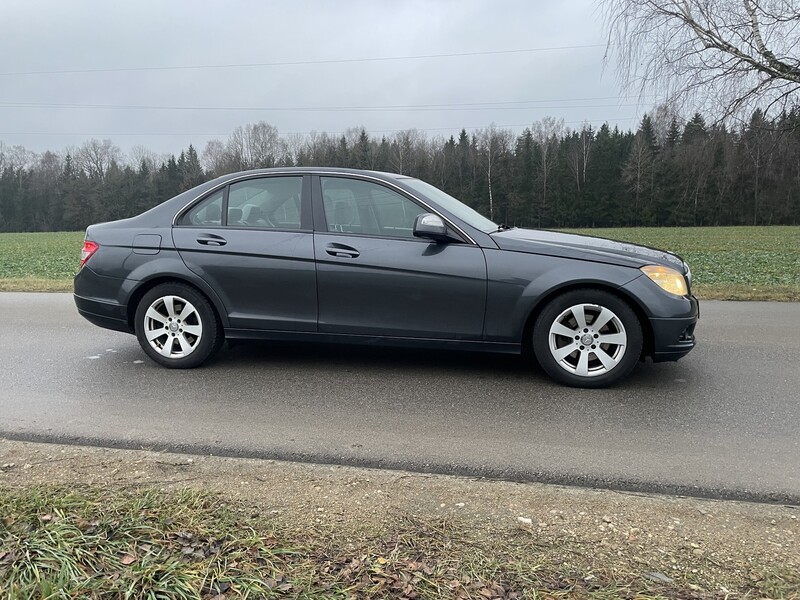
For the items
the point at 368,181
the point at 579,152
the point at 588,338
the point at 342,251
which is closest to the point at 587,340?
the point at 588,338

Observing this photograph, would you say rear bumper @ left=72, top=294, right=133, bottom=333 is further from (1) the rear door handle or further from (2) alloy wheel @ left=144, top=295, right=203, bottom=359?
(1) the rear door handle

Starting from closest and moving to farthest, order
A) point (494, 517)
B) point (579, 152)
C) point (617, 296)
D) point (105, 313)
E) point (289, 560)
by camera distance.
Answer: point (289, 560) → point (494, 517) → point (617, 296) → point (105, 313) → point (579, 152)

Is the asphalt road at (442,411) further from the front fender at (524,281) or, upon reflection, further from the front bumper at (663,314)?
the front fender at (524,281)

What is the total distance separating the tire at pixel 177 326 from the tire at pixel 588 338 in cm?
262

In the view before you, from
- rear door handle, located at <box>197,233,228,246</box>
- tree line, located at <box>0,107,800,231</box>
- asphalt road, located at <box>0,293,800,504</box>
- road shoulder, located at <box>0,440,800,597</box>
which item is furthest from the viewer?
tree line, located at <box>0,107,800,231</box>

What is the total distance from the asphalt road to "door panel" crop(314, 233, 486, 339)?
1.45 ft

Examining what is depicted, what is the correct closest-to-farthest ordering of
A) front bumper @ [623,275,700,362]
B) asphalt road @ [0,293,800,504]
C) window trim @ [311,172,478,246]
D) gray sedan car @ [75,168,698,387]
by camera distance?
asphalt road @ [0,293,800,504], front bumper @ [623,275,700,362], gray sedan car @ [75,168,698,387], window trim @ [311,172,478,246]

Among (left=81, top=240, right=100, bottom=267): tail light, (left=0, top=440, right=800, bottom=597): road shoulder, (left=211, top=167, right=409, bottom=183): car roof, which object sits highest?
(left=211, top=167, right=409, bottom=183): car roof

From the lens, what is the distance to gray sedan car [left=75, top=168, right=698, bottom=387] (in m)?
4.41

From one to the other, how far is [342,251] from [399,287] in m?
0.53

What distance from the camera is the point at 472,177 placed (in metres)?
72.8

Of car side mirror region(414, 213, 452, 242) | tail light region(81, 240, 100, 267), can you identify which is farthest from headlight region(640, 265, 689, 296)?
tail light region(81, 240, 100, 267)

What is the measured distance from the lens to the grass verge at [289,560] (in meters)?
Result: 2.01

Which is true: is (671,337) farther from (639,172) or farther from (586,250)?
(639,172)
